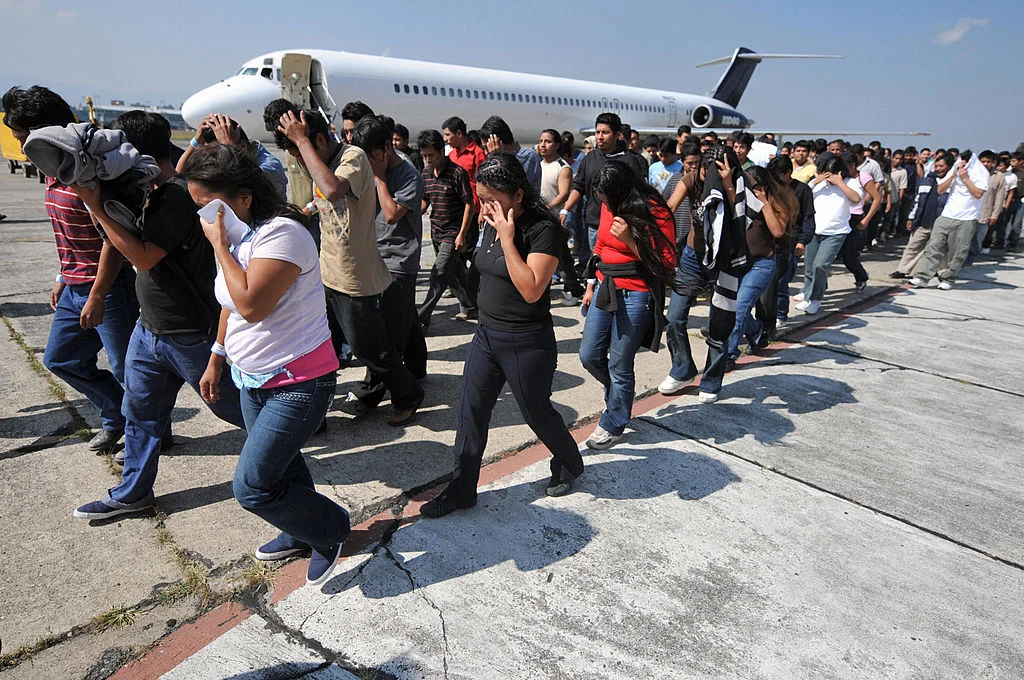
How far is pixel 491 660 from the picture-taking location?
2273mm

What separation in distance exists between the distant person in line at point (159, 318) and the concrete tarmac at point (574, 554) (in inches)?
10.8

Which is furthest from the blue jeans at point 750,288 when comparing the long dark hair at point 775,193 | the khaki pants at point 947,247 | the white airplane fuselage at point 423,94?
the white airplane fuselage at point 423,94

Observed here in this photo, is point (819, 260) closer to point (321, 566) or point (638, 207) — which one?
point (638, 207)

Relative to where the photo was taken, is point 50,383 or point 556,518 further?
point 50,383

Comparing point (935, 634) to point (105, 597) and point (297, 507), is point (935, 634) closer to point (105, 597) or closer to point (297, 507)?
point (297, 507)

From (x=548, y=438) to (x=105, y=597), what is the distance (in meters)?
1.98

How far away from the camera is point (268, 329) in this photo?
2.26m

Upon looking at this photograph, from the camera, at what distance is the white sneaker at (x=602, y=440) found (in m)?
3.82

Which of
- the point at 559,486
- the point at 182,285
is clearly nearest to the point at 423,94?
the point at 182,285

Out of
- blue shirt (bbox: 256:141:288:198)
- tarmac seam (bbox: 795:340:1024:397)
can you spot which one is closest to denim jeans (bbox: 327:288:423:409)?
blue shirt (bbox: 256:141:288:198)

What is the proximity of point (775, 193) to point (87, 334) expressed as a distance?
15.4ft

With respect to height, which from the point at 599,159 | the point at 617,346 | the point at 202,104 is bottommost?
the point at 617,346

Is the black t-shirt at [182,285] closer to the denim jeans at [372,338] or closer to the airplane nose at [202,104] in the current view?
the denim jeans at [372,338]

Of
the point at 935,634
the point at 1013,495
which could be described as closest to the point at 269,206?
the point at 935,634
